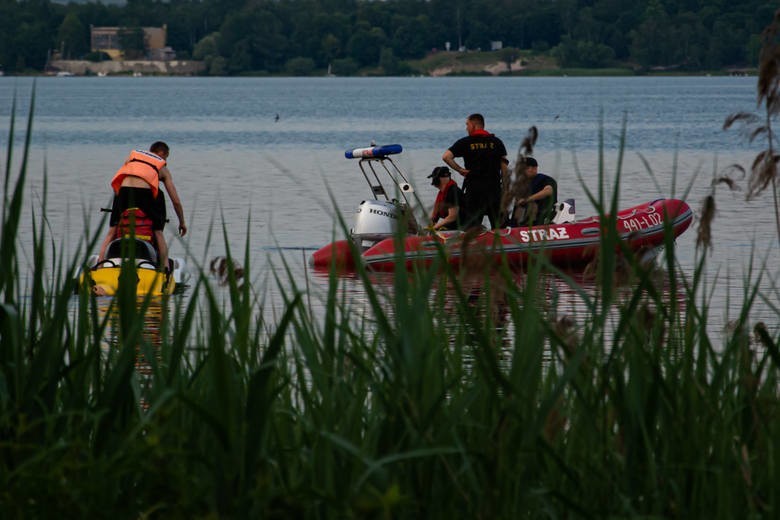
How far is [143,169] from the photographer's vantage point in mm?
11734

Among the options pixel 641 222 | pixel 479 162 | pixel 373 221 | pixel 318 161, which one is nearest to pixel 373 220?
pixel 373 221

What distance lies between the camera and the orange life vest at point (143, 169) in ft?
38.1

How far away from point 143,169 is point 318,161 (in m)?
3.52

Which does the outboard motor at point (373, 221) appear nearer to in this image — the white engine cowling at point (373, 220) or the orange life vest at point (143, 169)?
the white engine cowling at point (373, 220)

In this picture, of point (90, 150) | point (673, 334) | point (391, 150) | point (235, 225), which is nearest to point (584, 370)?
point (673, 334)

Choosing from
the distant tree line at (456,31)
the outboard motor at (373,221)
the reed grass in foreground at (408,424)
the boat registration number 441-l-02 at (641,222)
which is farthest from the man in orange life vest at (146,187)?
the distant tree line at (456,31)

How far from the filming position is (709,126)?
69375 mm

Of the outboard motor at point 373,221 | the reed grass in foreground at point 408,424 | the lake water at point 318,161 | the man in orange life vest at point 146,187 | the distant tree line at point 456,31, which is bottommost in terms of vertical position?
the lake water at point 318,161

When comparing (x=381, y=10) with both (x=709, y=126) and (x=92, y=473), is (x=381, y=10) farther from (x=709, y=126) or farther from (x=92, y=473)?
(x=92, y=473)

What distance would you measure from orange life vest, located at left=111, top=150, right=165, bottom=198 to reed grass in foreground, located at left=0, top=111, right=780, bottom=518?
306 inches

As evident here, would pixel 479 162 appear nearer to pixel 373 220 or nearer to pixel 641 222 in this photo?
pixel 373 220

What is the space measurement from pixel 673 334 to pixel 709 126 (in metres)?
67.6

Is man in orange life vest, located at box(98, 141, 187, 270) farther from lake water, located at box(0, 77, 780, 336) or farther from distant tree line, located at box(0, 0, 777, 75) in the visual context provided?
distant tree line, located at box(0, 0, 777, 75)

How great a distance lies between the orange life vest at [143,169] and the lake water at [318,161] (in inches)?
22.9
